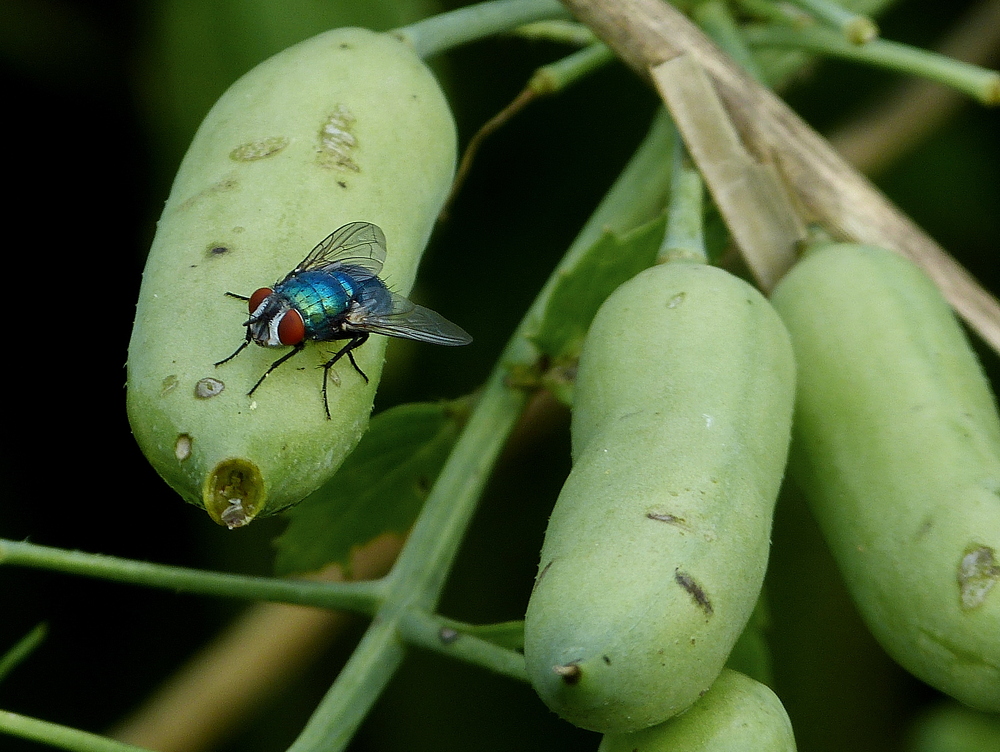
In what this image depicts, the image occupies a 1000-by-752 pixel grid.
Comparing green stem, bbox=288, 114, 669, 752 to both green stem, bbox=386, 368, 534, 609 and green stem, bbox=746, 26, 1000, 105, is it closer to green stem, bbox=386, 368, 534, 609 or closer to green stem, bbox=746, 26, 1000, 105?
green stem, bbox=386, 368, 534, 609

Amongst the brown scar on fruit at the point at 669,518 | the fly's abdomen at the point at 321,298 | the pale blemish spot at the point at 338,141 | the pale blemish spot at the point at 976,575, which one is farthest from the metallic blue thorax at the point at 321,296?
the pale blemish spot at the point at 976,575

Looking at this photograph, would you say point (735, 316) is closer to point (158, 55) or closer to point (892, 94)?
point (158, 55)

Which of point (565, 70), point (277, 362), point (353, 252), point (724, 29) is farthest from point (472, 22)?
point (277, 362)

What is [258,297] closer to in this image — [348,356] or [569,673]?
[348,356]

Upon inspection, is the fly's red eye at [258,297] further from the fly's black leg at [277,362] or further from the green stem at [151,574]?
the green stem at [151,574]

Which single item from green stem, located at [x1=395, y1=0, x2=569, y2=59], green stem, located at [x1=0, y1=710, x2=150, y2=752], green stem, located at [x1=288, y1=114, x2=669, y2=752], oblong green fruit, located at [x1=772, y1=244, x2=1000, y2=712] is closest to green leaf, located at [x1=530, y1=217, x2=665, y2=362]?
green stem, located at [x1=288, y1=114, x2=669, y2=752]

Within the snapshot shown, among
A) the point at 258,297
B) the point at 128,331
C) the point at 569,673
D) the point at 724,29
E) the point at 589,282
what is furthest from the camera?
the point at 128,331

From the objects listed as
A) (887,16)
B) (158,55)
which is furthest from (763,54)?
(158,55)
